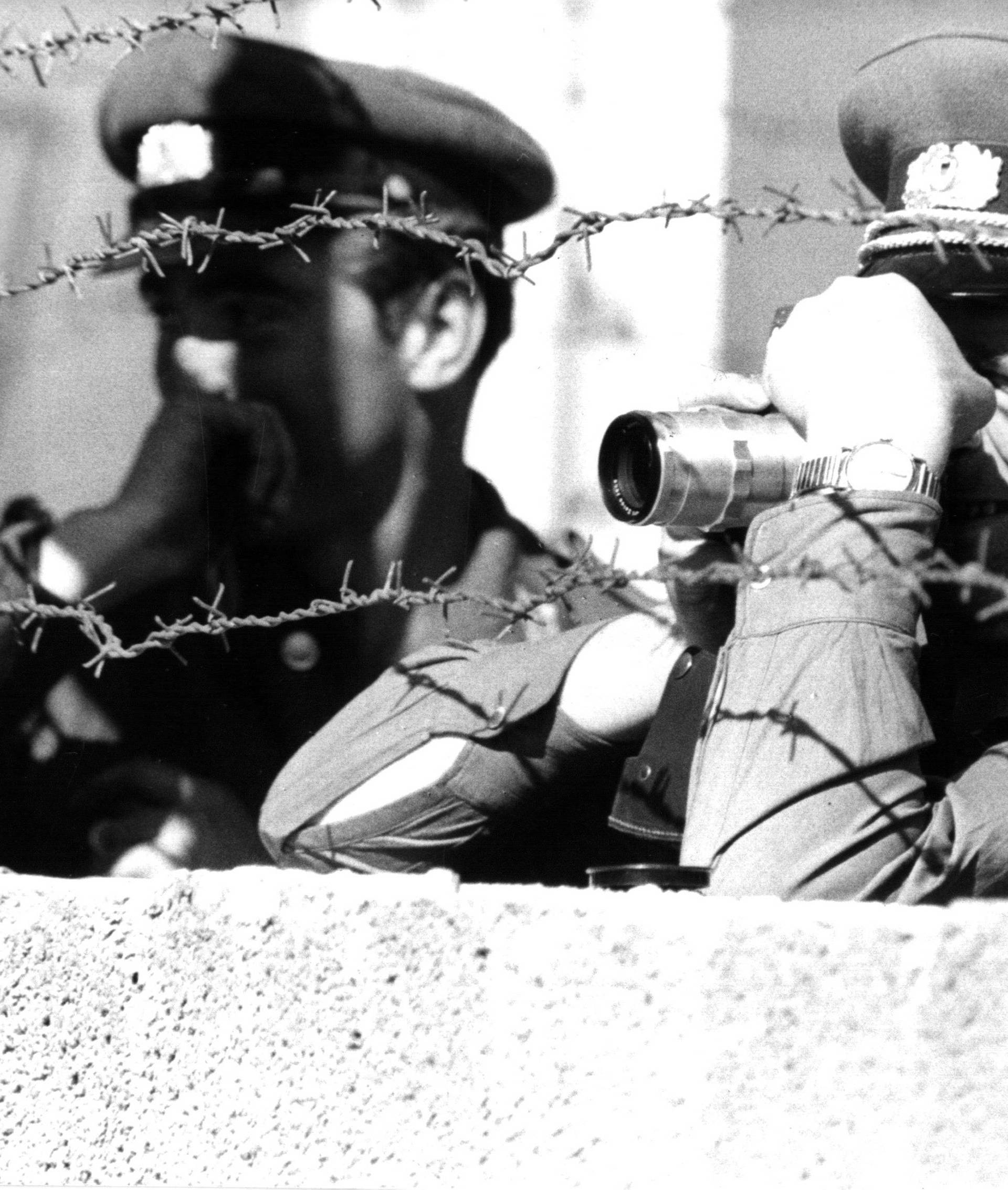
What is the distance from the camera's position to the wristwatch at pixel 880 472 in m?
1.33

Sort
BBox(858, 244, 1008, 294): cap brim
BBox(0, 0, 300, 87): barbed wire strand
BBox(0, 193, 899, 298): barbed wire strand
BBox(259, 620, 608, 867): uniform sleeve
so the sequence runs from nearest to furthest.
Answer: BBox(0, 193, 899, 298): barbed wire strand
BBox(0, 0, 300, 87): barbed wire strand
BBox(858, 244, 1008, 294): cap brim
BBox(259, 620, 608, 867): uniform sleeve

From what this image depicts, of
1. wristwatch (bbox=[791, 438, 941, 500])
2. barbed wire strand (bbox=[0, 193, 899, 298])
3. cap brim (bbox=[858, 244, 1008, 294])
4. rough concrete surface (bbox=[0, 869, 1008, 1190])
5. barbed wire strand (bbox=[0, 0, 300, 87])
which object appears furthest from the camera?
cap brim (bbox=[858, 244, 1008, 294])

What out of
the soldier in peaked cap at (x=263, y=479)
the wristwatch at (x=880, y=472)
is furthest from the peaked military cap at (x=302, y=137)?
the wristwatch at (x=880, y=472)

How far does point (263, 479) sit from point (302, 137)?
0.99ft

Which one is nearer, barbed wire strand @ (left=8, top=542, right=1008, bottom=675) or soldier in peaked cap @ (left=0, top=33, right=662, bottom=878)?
barbed wire strand @ (left=8, top=542, right=1008, bottom=675)

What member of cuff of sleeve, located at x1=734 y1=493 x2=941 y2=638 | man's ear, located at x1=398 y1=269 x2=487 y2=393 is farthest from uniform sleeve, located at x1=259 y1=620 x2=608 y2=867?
cuff of sleeve, located at x1=734 y1=493 x2=941 y2=638

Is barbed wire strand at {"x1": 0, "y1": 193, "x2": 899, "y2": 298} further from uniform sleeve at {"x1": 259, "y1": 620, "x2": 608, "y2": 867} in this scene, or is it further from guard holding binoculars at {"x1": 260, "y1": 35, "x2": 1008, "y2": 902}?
uniform sleeve at {"x1": 259, "y1": 620, "x2": 608, "y2": 867}

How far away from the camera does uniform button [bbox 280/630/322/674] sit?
1.86 meters

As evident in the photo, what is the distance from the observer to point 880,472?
1.34 m

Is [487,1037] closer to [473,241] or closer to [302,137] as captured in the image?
[473,241]

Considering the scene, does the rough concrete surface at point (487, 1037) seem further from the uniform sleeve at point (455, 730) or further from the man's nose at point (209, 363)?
the man's nose at point (209, 363)

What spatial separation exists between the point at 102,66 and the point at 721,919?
3.59ft

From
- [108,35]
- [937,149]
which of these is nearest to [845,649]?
[937,149]

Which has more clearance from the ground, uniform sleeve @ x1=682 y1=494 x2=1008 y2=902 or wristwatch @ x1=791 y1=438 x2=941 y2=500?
wristwatch @ x1=791 y1=438 x2=941 y2=500
